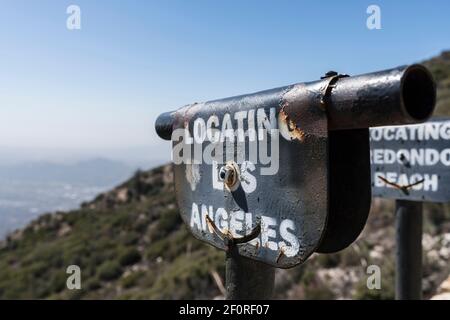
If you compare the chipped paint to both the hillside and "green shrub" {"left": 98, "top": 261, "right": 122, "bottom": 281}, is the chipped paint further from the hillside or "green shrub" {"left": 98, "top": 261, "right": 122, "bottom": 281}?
"green shrub" {"left": 98, "top": 261, "right": 122, "bottom": 281}

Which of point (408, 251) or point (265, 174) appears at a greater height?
point (265, 174)

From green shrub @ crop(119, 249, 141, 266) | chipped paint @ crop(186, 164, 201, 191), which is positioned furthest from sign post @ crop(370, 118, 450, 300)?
green shrub @ crop(119, 249, 141, 266)

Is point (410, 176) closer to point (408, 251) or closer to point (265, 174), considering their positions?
point (408, 251)

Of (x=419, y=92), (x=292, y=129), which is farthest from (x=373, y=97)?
(x=292, y=129)

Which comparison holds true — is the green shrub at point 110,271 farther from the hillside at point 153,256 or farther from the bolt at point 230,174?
the bolt at point 230,174
